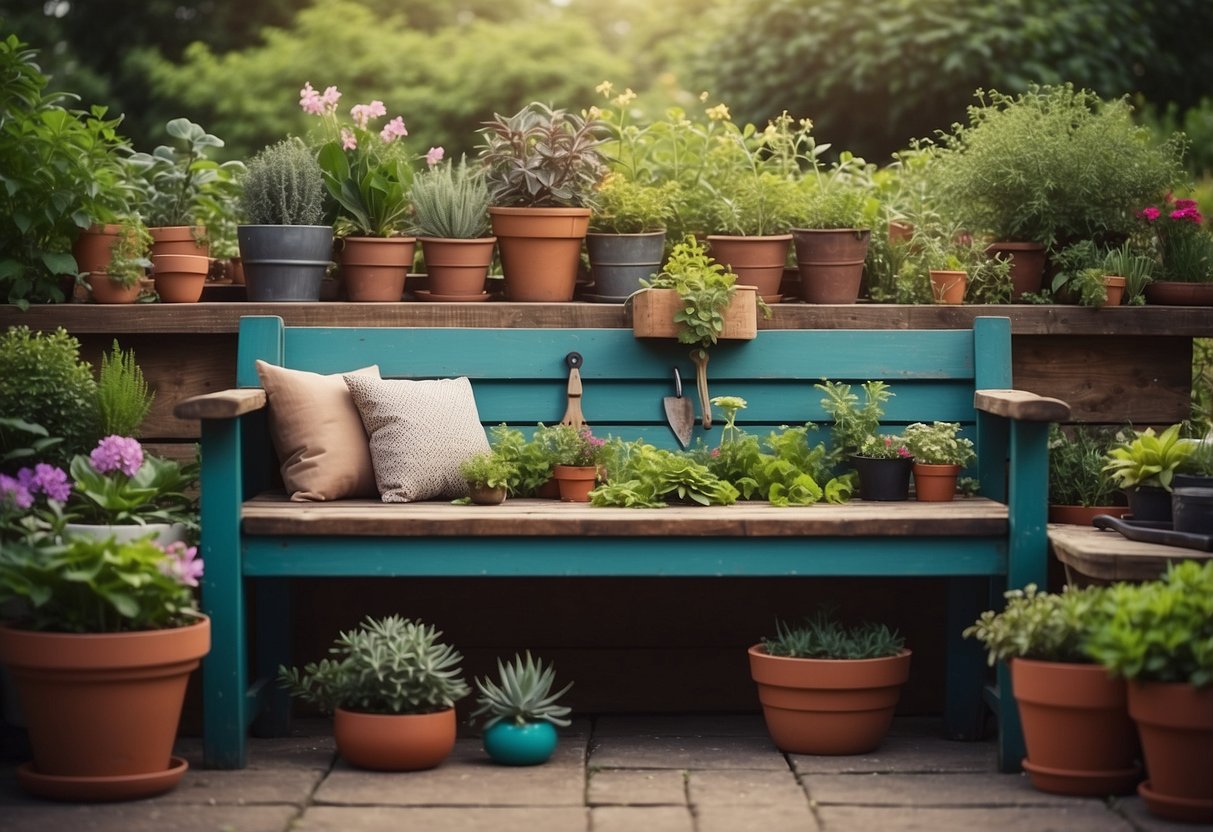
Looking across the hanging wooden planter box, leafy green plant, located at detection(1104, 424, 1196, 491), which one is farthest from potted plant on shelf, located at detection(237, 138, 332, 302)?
leafy green plant, located at detection(1104, 424, 1196, 491)

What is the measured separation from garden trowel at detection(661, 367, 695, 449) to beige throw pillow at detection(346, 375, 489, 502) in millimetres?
550

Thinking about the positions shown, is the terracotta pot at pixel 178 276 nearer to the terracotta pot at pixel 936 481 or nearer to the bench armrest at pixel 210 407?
the bench armrest at pixel 210 407

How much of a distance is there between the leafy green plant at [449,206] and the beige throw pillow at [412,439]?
0.63 m

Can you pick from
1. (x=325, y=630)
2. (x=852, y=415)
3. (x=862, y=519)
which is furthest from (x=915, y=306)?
(x=325, y=630)

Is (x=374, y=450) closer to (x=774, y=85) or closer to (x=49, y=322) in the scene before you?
(x=49, y=322)

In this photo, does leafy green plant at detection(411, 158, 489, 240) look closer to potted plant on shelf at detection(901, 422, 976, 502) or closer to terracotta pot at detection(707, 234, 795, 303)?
terracotta pot at detection(707, 234, 795, 303)

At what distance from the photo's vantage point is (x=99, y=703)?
308cm

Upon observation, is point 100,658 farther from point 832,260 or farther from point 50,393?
point 832,260

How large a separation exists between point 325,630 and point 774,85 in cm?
813

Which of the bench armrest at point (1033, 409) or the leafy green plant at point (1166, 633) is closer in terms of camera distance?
the leafy green plant at point (1166, 633)

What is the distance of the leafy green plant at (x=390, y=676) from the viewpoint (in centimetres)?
338

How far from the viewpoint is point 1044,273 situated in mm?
4391

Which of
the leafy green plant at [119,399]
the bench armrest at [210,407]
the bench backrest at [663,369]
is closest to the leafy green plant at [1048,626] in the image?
the bench backrest at [663,369]

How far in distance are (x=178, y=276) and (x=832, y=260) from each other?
6.05 ft
